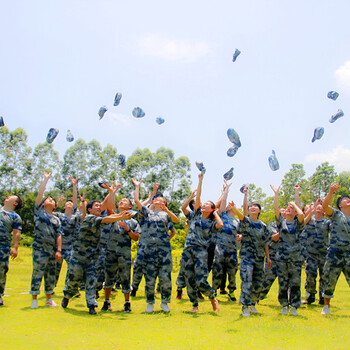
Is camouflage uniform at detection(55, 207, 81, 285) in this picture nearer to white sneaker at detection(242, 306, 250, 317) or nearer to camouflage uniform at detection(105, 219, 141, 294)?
camouflage uniform at detection(105, 219, 141, 294)

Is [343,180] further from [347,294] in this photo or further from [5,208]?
[5,208]

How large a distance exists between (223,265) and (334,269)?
101 inches

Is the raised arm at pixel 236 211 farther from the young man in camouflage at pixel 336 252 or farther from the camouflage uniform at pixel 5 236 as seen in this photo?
the camouflage uniform at pixel 5 236

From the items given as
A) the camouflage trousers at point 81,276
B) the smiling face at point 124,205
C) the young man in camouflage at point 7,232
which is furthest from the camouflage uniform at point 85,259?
the young man in camouflage at point 7,232

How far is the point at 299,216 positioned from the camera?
661cm

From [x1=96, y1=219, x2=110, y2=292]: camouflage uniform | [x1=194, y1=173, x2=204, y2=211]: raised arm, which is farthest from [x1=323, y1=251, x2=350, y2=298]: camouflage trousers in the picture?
[x1=96, y1=219, x2=110, y2=292]: camouflage uniform

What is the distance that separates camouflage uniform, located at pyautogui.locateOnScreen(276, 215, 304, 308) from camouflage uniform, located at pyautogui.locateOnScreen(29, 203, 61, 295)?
14.4 ft

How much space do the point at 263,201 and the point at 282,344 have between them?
31554mm

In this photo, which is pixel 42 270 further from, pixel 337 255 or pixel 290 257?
pixel 337 255

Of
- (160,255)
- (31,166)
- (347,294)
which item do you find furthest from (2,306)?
(31,166)

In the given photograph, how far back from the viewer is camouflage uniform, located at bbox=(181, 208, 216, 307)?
6359 millimetres

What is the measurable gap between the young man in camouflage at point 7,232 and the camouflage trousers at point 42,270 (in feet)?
1.84

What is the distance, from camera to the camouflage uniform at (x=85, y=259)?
6168 mm

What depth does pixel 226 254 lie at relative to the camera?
8273mm
